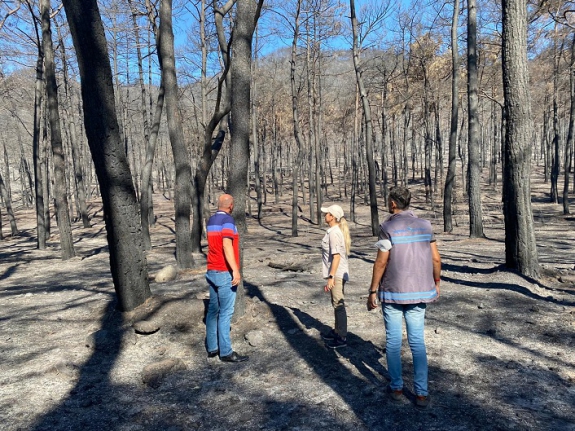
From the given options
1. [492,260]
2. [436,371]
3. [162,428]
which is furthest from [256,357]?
[492,260]

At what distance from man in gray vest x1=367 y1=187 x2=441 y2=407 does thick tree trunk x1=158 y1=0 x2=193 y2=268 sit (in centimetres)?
690

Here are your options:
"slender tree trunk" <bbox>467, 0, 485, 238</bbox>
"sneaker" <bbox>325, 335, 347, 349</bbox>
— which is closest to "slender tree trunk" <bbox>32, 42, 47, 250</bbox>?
"sneaker" <bbox>325, 335, 347, 349</bbox>

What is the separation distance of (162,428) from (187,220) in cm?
677

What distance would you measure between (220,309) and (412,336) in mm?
2125

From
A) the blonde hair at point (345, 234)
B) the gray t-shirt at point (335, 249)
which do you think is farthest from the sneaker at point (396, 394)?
the blonde hair at point (345, 234)

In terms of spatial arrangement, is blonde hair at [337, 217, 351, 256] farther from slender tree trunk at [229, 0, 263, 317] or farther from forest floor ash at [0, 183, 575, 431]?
slender tree trunk at [229, 0, 263, 317]

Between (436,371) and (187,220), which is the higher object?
(187,220)

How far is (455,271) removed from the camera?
8.45m

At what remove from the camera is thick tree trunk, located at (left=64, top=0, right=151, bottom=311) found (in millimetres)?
5652

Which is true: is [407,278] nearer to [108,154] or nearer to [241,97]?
[241,97]

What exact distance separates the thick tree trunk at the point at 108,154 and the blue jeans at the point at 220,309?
1.84 metres

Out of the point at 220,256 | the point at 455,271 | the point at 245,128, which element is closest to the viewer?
the point at 220,256

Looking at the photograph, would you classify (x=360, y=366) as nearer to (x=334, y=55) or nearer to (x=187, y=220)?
(x=187, y=220)

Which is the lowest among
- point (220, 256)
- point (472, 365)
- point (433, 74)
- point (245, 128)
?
point (472, 365)
